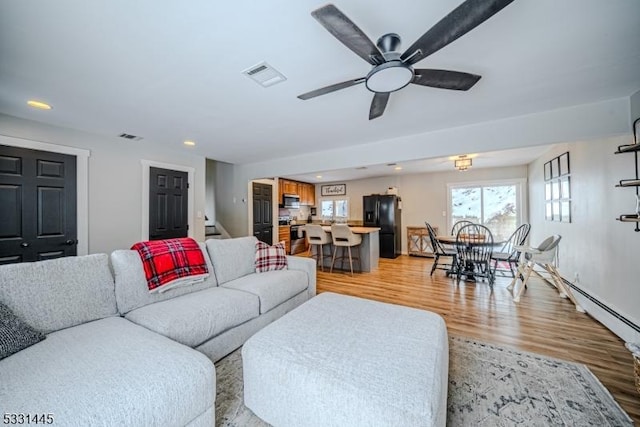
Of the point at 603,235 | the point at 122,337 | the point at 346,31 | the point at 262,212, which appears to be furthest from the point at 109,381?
the point at 262,212

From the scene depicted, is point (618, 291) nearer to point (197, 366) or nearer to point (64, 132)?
point (197, 366)

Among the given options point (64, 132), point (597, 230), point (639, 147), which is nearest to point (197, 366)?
point (639, 147)

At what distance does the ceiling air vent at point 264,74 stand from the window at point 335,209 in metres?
6.18

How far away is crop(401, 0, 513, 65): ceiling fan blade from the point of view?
101cm

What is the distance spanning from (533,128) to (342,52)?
2519mm

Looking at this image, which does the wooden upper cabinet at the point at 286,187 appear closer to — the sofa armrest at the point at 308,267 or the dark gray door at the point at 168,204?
the dark gray door at the point at 168,204

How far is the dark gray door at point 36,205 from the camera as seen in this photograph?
262 centimetres

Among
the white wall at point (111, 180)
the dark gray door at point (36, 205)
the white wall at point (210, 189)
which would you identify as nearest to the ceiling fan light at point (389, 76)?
the white wall at point (111, 180)

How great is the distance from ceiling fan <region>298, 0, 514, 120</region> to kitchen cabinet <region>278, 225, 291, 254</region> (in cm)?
513

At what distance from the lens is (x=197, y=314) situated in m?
1.75

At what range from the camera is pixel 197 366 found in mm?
1176

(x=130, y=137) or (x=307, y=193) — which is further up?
(x=130, y=137)

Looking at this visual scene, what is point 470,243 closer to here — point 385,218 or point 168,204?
point 385,218

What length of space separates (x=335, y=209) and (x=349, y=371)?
282 inches
